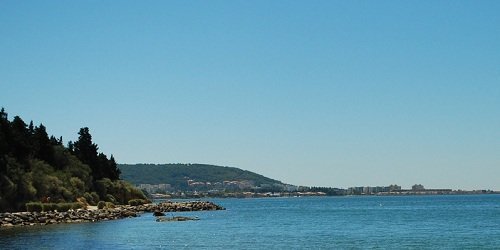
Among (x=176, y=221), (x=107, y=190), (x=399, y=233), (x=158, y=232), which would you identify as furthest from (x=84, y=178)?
(x=399, y=233)

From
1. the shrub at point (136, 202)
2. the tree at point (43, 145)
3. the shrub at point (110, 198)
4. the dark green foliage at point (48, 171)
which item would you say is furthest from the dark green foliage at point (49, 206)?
the shrub at point (136, 202)

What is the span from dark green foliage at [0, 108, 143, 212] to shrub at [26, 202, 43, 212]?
12 centimetres

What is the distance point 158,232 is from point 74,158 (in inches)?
2126

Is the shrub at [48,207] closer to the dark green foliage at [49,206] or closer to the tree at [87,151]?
the dark green foliage at [49,206]

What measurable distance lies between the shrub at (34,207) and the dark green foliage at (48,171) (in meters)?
0.12

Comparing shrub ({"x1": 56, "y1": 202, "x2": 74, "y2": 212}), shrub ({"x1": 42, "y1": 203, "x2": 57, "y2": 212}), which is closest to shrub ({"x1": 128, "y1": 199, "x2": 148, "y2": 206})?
shrub ({"x1": 56, "y1": 202, "x2": 74, "y2": 212})

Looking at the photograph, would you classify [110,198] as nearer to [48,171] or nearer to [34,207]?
[48,171]

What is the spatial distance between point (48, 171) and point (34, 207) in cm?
1693

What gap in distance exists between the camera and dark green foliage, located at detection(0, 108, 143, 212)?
289ft

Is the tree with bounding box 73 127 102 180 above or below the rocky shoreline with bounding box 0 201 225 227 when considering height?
above

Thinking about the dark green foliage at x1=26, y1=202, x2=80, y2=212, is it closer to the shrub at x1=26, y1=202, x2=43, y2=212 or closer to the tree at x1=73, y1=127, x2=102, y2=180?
the shrub at x1=26, y1=202, x2=43, y2=212

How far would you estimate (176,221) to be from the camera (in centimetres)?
9206

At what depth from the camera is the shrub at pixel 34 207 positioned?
8650cm

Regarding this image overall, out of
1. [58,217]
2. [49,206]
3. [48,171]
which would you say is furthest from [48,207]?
[48,171]
